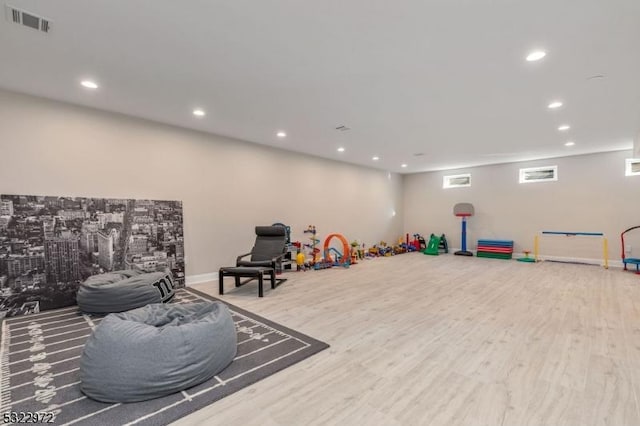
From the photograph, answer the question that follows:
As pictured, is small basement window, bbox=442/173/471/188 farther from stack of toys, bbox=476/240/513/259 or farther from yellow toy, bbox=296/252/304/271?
yellow toy, bbox=296/252/304/271

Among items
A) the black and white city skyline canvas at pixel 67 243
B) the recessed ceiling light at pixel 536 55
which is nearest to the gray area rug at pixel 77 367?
the black and white city skyline canvas at pixel 67 243

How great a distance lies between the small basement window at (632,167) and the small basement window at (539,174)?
1.29 metres

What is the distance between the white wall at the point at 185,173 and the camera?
12.4 ft

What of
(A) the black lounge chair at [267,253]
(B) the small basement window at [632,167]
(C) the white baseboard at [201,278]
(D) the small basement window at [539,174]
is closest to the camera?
(A) the black lounge chair at [267,253]

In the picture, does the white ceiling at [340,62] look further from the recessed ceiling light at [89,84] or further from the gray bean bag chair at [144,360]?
the gray bean bag chair at [144,360]

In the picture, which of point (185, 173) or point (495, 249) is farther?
point (495, 249)

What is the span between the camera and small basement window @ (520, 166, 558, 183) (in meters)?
7.69

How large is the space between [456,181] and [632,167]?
3947 millimetres

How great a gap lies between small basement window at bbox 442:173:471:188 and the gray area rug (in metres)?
8.25

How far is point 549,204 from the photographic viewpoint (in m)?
7.70

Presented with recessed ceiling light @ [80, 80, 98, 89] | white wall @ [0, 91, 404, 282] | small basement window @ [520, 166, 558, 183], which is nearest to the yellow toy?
white wall @ [0, 91, 404, 282]

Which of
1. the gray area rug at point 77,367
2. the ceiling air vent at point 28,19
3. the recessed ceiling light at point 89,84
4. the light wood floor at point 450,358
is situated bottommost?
the light wood floor at point 450,358

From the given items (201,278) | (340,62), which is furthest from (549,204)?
(201,278)

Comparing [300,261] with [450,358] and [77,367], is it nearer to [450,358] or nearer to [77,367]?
[450,358]
